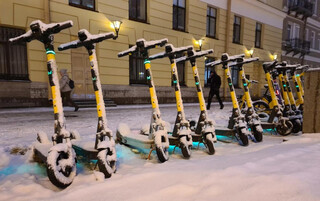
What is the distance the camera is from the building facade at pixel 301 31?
19.6 m

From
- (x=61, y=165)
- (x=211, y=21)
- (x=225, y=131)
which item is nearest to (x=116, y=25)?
(x=211, y=21)

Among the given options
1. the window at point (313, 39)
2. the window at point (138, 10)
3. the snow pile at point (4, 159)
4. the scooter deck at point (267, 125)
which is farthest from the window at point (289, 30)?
the snow pile at point (4, 159)

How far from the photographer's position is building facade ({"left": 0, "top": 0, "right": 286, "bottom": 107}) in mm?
8266

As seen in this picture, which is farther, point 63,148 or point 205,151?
point 205,151

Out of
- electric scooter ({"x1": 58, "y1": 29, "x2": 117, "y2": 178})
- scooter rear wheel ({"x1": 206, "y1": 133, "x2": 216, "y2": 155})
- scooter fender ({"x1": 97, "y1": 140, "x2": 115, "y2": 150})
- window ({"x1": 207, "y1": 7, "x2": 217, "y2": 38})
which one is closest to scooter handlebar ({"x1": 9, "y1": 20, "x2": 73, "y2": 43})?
electric scooter ({"x1": 58, "y1": 29, "x2": 117, "y2": 178})

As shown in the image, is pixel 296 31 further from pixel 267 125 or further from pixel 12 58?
pixel 12 58

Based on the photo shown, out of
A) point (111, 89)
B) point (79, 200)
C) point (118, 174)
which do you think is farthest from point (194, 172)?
point (111, 89)

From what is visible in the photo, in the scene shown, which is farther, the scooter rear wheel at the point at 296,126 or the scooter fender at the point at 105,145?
the scooter rear wheel at the point at 296,126

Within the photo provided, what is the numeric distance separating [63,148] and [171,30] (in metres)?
11.2

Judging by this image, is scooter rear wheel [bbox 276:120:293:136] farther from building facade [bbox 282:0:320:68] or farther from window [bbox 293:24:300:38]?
window [bbox 293:24:300:38]

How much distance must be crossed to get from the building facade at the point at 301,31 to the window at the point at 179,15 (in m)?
11.7

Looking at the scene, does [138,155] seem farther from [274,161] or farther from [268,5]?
[268,5]

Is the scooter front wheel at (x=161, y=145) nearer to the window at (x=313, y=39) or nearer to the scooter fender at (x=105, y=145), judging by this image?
the scooter fender at (x=105, y=145)

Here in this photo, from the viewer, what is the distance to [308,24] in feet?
72.4
